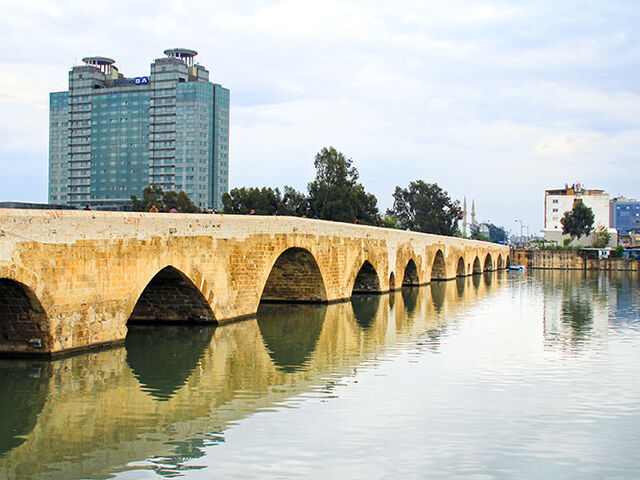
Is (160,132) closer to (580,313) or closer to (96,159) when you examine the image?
(96,159)

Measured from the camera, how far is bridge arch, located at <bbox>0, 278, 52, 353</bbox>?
37.9 ft

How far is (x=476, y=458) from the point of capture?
800cm

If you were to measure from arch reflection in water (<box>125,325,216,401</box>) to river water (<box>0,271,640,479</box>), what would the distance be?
7cm

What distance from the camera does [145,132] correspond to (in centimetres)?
9675

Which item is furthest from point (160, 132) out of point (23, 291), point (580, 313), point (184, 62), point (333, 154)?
point (23, 291)

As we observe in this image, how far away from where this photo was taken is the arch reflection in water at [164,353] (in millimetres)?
11914

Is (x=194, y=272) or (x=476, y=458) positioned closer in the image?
(x=476, y=458)

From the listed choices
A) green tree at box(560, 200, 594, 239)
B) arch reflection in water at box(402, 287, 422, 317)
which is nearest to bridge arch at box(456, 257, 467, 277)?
arch reflection in water at box(402, 287, 422, 317)

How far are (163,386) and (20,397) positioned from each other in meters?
2.28

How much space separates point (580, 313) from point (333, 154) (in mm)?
36509

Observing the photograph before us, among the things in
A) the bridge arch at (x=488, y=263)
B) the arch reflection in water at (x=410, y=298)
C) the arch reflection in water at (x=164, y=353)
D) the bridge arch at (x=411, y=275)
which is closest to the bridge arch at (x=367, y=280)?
the arch reflection in water at (x=410, y=298)

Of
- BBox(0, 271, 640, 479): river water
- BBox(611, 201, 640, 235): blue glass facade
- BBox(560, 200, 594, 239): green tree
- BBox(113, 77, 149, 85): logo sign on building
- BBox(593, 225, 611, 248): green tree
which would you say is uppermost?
BBox(113, 77, 149, 85): logo sign on building

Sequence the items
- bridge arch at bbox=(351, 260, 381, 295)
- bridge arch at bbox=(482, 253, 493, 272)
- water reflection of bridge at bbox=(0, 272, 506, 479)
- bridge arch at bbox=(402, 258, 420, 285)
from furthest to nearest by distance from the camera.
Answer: bridge arch at bbox=(482, 253, 493, 272), bridge arch at bbox=(402, 258, 420, 285), bridge arch at bbox=(351, 260, 381, 295), water reflection of bridge at bbox=(0, 272, 506, 479)

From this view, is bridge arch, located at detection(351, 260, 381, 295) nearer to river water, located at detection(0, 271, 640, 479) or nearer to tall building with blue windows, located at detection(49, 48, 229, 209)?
river water, located at detection(0, 271, 640, 479)
